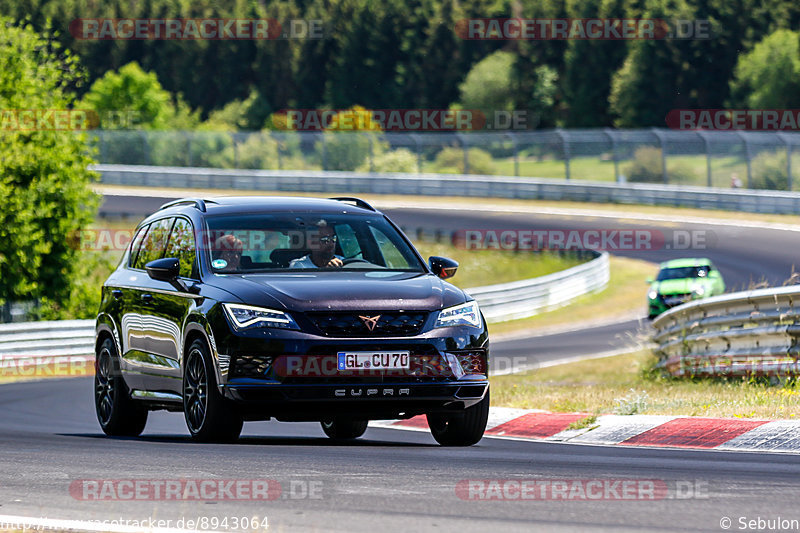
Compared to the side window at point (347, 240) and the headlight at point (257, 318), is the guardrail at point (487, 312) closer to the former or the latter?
the side window at point (347, 240)

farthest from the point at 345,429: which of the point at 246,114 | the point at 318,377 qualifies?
the point at 246,114

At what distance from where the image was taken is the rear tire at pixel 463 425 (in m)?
9.55

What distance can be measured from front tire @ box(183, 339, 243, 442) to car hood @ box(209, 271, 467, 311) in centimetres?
53

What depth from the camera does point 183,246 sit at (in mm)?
10242

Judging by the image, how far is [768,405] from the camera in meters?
10.5

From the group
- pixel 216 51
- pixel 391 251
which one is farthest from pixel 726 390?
pixel 216 51

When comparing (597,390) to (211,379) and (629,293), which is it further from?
(629,293)

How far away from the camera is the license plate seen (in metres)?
8.76

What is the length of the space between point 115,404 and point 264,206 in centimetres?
225

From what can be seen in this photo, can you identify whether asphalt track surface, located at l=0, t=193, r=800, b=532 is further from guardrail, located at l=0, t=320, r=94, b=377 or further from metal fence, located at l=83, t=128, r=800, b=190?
metal fence, located at l=83, t=128, r=800, b=190

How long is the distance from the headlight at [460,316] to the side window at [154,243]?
8.98ft

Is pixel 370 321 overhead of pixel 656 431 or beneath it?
overhead

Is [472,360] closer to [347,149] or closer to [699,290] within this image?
[699,290]

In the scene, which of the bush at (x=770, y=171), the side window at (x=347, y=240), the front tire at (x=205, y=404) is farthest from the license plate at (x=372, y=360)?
the bush at (x=770, y=171)
